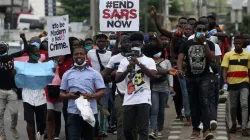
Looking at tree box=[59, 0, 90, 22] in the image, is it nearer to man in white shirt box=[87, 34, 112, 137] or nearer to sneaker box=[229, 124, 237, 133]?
sneaker box=[229, 124, 237, 133]

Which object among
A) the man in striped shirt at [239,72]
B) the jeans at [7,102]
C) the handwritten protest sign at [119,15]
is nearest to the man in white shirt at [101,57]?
the handwritten protest sign at [119,15]

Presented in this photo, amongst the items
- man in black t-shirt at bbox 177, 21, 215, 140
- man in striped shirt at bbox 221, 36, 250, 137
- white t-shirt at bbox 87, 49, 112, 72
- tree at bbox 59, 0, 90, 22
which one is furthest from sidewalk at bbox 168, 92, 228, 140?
tree at bbox 59, 0, 90, 22

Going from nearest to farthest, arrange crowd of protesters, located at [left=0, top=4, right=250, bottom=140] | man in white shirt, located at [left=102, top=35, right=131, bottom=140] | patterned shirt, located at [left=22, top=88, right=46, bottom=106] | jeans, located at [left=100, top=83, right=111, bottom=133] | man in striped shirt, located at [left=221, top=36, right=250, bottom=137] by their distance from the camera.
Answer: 1. crowd of protesters, located at [left=0, top=4, right=250, bottom=140]
2. man in white shirt, located at [left=102, top=35, right=131, bottom=140]
3. patterned shirt, located at [left=22, top=88, right=46, bottom=106]
4. jeans, located at [left=100, top=83, right=111, bottom=133]
5. man in striped shirt, located at [left=221, top=36, right=250, bottom=137]

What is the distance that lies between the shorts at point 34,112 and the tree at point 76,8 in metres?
70.0

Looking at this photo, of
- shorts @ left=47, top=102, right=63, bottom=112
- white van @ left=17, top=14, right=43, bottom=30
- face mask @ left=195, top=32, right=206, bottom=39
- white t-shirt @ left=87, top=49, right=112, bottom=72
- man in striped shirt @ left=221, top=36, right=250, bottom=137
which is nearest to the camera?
face mask @ left=195, top=32, right=206, bottom=39

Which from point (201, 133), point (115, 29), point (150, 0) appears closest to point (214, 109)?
point (201, 133)

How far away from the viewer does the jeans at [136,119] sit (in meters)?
9.79

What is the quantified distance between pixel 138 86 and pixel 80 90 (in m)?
0.81

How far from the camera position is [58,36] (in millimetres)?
12031

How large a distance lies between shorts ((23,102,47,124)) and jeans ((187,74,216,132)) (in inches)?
94.2

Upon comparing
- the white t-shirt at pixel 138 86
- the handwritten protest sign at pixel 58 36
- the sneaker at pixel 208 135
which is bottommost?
the sneaker at pixel 208 135

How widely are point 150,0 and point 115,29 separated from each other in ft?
204

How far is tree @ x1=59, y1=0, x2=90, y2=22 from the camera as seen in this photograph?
81.4m

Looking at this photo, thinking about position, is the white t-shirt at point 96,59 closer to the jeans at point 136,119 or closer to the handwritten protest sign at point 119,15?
the handwritten protest sign at point 119,15
